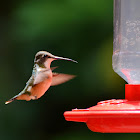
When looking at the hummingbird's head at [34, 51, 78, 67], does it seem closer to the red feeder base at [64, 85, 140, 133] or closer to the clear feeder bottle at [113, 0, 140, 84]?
the clear feeder bottle at [113, 0, 140, 84]

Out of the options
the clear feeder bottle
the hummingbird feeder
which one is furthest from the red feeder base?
the clear feeder bottle

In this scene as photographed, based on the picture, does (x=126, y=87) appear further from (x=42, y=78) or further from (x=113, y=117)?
(x=42, y=78)

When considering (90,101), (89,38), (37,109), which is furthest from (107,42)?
(37,109)

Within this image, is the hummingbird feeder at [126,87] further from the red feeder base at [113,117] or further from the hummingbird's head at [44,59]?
the hummingbird's head at [44,59]

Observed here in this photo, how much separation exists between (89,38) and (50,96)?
1.09 m

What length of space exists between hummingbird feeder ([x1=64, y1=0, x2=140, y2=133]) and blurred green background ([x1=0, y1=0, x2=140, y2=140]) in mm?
2790

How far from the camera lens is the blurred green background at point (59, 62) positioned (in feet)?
22.0

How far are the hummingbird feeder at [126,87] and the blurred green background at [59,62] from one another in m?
2.79

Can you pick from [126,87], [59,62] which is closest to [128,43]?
[126,87]

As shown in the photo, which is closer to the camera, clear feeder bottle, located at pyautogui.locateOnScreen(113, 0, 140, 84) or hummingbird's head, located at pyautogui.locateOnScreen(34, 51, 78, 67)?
clear feeder bottle, located at pyautogui.locateOnScreen(113, 0, 140, 84)

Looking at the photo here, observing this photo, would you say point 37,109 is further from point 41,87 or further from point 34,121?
point 41,87

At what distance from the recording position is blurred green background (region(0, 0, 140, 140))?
6.70 m

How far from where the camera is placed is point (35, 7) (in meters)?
6.89

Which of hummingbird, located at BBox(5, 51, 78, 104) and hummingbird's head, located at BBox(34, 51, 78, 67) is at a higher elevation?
hummingbird's head, located at BBox(34, 51, 78, 67)
